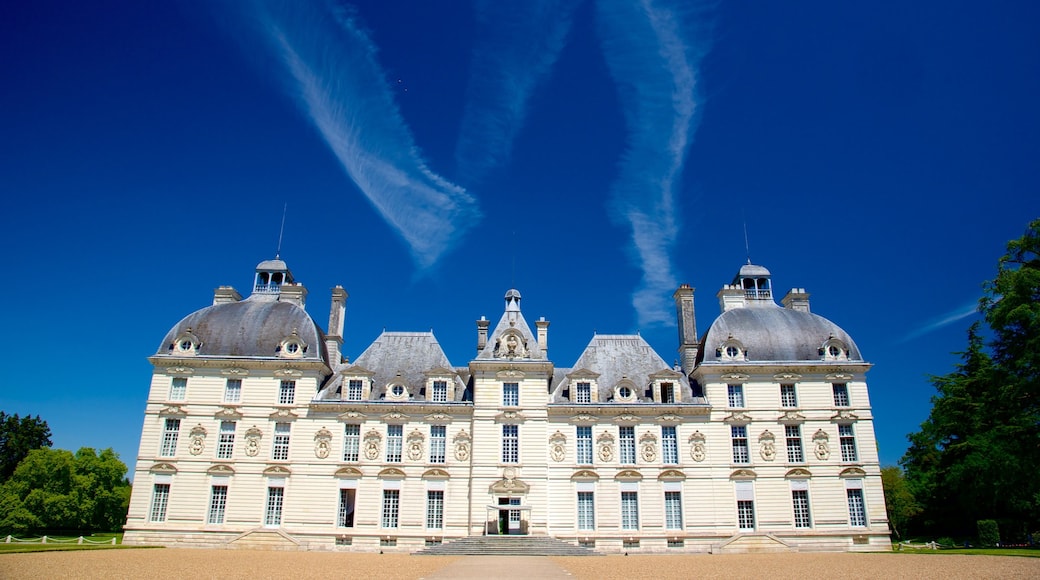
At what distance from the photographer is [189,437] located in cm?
3350

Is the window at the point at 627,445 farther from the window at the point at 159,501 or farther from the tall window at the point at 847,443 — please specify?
the window at the point at 159,501

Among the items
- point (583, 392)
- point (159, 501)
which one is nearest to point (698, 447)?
point (583, 392)

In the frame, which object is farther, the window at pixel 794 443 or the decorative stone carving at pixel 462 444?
the window at pixel 794 443

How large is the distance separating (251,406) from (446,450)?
1057 centimetres

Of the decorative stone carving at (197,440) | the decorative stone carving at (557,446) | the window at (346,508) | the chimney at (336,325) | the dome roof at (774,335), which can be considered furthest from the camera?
the chimney at (336,325)

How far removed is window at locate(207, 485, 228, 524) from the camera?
107 feet

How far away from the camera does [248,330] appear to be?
1420 inches

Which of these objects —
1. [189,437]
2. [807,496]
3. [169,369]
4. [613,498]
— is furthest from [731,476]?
[169,369]

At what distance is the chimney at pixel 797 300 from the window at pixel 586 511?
17131mm

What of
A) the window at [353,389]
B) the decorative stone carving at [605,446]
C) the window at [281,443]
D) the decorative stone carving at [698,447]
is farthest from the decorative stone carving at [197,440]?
the decorative stone carving at [698,447]

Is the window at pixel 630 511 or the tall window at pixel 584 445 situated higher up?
the tall window at pixel 584 445

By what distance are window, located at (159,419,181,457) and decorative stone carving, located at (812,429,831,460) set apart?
33196 millimetres

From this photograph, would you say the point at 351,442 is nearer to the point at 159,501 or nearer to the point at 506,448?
the point at 506,448

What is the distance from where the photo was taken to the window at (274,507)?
32531 mm
